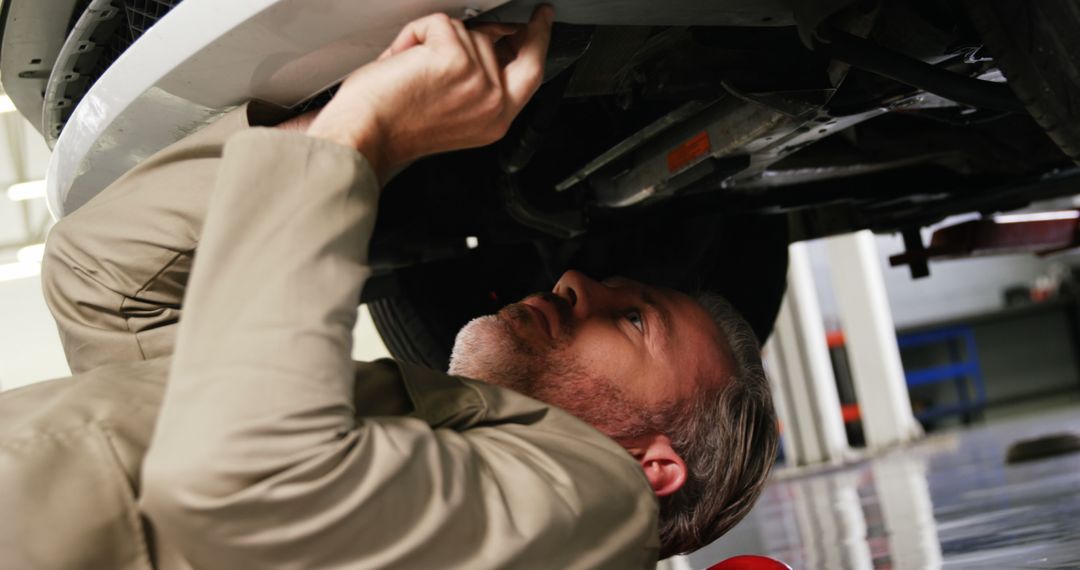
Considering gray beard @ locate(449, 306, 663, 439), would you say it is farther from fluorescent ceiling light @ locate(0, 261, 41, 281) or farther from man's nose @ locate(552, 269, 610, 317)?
fluorescent ceiling light @ locate(0, 261, 41, 281)

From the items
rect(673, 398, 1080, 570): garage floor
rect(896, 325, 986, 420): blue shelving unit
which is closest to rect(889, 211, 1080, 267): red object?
rect(673, 398, 1080, 570): garage floor

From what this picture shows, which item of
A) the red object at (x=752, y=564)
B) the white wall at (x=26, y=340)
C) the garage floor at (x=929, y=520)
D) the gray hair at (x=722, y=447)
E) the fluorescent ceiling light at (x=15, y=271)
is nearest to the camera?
the gray hair at (x=722, y=447)

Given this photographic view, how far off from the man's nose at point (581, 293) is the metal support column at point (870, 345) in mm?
7806

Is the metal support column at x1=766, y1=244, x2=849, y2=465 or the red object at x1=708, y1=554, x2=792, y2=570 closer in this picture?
the red object at x1=708, y1=554, x2=792, y2=570

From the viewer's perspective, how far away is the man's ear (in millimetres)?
1577

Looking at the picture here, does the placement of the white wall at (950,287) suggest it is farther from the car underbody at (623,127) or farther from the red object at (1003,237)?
the car underbody at (623,127)

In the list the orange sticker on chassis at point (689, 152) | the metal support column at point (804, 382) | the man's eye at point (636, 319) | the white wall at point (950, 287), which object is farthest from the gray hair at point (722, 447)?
the white wall at point (950, 287)

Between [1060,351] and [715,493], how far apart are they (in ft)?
45.7

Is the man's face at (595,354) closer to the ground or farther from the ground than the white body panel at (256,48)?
closer to the ground

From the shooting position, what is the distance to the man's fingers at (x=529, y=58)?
1.16m

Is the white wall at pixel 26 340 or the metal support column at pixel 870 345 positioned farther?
the metal support column at pixel 870 345

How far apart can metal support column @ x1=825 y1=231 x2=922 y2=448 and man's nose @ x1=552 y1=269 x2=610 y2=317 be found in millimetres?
7806

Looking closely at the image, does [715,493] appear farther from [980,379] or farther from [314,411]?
[980,379]

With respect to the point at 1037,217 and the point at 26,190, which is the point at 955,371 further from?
the point at 1037,217
